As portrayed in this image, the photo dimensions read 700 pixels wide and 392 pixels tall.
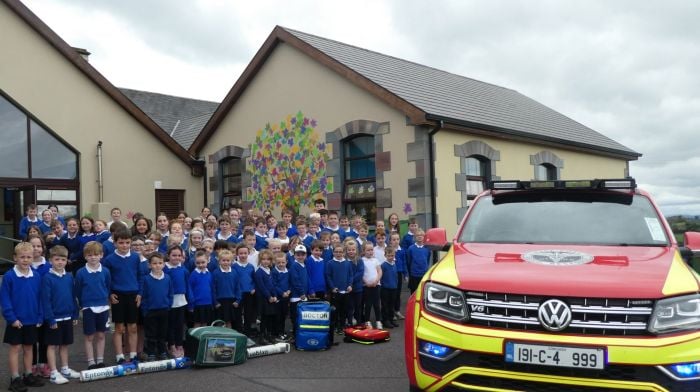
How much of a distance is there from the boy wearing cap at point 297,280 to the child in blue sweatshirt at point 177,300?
161 cm

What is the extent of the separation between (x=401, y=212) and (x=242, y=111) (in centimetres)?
646

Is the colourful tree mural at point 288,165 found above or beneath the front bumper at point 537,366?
above

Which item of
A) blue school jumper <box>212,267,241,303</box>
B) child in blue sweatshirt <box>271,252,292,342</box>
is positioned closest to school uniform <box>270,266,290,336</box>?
child in blue sweatshirt <box>271,252,292,342</box>

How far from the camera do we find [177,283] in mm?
7828

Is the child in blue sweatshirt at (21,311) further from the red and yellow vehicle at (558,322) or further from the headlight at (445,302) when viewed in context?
the headlight at (445,302)

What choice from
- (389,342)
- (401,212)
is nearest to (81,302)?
(389,342)

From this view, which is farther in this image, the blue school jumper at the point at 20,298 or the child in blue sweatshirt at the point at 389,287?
the child in blue sweatshirt at the point at 389,287

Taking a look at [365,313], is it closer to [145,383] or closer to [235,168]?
[145,383]

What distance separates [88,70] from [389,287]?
10736 millimetres

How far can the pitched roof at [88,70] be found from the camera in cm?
1516

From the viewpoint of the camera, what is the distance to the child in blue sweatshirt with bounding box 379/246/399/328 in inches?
395

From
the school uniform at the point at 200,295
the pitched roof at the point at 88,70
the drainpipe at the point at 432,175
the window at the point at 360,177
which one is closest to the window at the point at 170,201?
the pitched roof at the point at 88,70

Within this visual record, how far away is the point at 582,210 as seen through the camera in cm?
525

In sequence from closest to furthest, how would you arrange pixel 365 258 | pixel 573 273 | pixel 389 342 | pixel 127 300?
1. pixel 573 273
2. pixel 127 300
3. pixel 389 342
4. pixel 365 258
